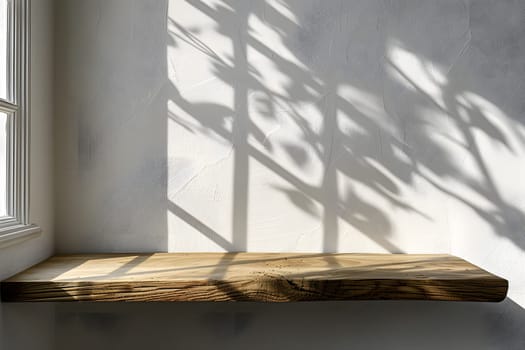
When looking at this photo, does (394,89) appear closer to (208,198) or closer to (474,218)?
(474,218)

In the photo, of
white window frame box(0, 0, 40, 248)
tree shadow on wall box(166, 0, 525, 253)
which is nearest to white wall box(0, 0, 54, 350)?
white window frame box(0, 0, 40, 248)

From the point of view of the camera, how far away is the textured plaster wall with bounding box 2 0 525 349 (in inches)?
77.8

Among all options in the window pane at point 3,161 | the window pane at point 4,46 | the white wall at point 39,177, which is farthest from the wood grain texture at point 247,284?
the window pane at point 4,46

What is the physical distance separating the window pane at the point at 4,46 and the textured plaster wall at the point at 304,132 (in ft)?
1.22

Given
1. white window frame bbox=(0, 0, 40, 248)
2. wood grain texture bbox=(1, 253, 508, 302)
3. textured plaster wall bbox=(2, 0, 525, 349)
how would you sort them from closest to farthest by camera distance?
wood grain texture bbox=(1, 253, 508, 302), white window frame bbox=(0, 0, 40, 248), textured plaster wall bbox=(2, 0, 525, 349)

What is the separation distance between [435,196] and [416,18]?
26.7 inches

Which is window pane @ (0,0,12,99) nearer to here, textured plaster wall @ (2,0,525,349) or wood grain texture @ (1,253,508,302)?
textured plaster wall @ (2,0,525,349)

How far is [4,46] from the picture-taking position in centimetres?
159

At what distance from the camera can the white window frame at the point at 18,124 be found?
160cm

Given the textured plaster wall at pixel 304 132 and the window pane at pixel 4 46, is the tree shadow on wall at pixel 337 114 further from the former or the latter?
the window pane at pixel 4 46

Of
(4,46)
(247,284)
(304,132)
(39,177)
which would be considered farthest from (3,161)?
(304,132)

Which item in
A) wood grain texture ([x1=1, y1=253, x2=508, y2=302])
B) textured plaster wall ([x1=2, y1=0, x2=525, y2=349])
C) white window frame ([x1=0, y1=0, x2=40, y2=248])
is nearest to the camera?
wood grain texture ([x1=1, y1=253, x2=508, y2=302])

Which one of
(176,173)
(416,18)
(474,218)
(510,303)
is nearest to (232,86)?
(176,173)

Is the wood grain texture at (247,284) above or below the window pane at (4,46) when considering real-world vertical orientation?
below
